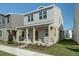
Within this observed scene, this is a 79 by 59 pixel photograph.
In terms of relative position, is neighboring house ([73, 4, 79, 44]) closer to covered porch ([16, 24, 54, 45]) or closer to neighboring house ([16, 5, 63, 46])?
neighboring house ([16, 5, 63, 46])

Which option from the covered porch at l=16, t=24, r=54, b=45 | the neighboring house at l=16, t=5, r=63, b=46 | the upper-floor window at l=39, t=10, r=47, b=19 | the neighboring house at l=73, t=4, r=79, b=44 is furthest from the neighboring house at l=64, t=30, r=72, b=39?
the upper-floor window at l=39, t=10, r=47, b=19

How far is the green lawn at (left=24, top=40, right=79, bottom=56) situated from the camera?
38.8 feet

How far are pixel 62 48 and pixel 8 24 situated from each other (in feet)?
17.7

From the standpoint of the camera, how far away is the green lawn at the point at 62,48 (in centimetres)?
→ 1183

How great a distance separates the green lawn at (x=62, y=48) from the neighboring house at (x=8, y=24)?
237 centimetres

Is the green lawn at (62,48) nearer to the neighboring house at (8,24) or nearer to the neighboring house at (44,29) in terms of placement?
the neighboring house at (44,29)

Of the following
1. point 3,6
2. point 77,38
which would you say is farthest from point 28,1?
point 77,38

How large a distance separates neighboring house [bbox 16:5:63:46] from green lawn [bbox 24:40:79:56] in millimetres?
521

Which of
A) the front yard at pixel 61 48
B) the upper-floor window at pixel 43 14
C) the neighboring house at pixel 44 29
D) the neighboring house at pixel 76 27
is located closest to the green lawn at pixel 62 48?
the front yard at pixel 61 48

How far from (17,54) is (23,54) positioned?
13.0 inches

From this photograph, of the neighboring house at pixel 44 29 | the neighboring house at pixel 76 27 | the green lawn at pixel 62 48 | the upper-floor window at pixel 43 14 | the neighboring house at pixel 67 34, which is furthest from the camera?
the upper-floor window at pixel 43 14

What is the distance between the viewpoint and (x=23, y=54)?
11883 millimetres

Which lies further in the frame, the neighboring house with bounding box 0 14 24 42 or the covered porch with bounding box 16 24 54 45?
the neighboring house with bounding box 0 14 24 42

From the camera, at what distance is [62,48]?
1277cm
